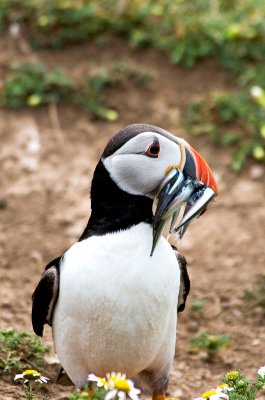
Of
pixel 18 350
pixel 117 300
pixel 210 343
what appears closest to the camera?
pixel 117 300

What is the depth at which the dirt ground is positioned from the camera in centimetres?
629

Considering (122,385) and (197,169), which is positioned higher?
(197,169)

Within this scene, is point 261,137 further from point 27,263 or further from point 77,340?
point 77,340

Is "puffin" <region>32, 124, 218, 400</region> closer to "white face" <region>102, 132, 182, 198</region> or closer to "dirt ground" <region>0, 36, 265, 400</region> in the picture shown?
"white face" <region>102, 132, 182, 198</region>

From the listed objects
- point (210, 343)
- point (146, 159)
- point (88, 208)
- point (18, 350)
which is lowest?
point (88, 208)

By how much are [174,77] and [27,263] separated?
310 cm

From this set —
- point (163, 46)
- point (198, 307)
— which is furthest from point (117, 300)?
point (163, 46)

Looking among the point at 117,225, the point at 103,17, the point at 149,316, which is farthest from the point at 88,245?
the point at 103,17

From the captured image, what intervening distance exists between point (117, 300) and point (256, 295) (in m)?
2.63

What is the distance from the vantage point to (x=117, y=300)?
14.2 ft

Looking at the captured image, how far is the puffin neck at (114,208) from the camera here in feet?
14.5

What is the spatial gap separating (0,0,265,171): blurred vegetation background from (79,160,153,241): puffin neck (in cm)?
399

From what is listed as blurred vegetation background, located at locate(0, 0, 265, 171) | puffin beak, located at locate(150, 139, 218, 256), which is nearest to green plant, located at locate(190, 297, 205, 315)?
blurred vegetation background, located at locate(0, 0, 265, 171)

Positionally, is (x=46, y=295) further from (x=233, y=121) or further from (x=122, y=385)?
(x=233, y=121)
